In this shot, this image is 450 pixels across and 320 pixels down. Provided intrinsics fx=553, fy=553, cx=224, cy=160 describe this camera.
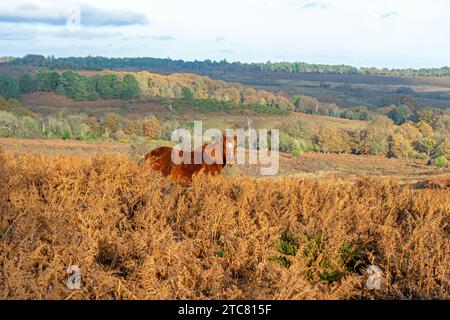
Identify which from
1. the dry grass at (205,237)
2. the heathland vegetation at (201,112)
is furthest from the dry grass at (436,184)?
the heathland vegetation at (201,112)

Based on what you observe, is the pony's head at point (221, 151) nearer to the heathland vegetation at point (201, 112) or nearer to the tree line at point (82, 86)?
the heathland vegetation at point (201, 112)

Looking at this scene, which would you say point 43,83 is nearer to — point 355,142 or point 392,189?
point 355,142

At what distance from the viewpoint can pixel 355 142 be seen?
52.6 meters

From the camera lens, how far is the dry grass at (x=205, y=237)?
429 centimetres

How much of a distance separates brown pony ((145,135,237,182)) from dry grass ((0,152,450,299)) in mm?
1357

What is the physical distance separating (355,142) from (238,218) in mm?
48325

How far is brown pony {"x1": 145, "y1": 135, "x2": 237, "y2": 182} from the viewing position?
354 inches

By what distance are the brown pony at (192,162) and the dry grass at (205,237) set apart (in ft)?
4.45

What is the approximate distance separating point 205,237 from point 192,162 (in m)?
3.80

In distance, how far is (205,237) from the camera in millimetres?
5461

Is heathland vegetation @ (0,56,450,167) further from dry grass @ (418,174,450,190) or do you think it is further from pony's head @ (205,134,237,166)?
pony's head @ (205,134,237,166)

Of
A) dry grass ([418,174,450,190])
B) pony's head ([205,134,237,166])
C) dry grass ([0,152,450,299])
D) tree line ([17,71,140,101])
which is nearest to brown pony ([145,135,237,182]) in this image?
pony's head ([205,134,237,166])

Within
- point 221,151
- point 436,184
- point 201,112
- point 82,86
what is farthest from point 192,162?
→ point 82,86

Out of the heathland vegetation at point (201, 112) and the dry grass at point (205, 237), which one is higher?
the dry grass at point (205, 237)
